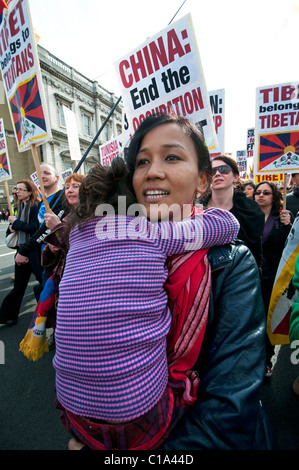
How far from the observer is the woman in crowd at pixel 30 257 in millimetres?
3438

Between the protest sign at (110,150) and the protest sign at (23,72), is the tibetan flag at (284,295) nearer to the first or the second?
the protest sign at (23,72)

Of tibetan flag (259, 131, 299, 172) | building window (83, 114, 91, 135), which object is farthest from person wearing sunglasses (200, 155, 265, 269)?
building window (83, 114, 91, 135)

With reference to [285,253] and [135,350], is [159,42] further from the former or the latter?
[135,350]

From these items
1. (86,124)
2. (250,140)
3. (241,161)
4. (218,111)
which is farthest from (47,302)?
(86,124)

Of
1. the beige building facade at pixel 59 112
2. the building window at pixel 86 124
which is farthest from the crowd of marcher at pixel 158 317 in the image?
the building window at pixel 86 124

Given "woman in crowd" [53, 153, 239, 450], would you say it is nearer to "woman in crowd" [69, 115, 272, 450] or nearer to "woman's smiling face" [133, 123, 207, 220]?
"woman in crowd" [69, 115, 272, 450]

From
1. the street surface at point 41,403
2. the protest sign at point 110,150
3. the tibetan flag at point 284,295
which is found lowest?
the street surface at point 41,403

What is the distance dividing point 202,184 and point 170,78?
61.9 inches

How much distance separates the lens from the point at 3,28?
81.5 inches

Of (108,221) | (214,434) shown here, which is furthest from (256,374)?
(108,221)

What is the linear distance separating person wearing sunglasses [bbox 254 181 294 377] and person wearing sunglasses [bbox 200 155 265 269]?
1.13 feet

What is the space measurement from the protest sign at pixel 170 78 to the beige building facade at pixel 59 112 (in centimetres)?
1652

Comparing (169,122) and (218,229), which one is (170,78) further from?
(218,229)

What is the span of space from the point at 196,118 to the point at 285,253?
139cm
